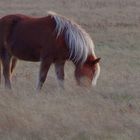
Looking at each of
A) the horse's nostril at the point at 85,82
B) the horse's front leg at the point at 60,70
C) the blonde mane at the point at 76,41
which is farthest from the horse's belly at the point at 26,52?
the horse's nostril at the point at 85,82

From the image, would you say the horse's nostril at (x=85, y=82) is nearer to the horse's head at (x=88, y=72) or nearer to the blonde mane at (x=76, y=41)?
the horse's head at (x=88, y=72)

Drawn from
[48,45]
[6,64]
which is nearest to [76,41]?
[48,45]

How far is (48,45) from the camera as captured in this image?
9805mm

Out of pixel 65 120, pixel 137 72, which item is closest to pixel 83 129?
pixel 65 120

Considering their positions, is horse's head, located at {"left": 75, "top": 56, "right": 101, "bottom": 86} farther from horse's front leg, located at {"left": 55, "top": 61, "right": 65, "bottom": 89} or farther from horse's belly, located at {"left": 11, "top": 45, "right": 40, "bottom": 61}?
horse's belly, located at {"left": 11, "top": 45, "right": 40, "bottom": 61}

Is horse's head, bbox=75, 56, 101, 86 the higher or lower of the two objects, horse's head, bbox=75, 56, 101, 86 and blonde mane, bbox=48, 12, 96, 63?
the lower

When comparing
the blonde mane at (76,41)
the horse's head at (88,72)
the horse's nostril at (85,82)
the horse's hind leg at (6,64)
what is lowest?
the horse's hind leg at (6,64)

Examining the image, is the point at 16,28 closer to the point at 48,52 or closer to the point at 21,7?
the point at 48,52

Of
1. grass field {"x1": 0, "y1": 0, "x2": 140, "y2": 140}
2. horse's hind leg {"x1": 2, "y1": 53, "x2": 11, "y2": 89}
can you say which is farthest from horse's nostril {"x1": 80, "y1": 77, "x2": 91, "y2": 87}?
horse's hind leg {"x1": 2, "y1": 53, "x2": 11, "y2": 89}

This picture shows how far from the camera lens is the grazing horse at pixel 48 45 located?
9516 millimetres

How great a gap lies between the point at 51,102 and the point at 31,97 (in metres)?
0.60

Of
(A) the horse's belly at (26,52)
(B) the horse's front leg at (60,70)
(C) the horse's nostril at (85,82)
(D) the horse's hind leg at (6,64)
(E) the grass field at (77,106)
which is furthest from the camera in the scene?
(D) the horse's hind leg at (6,64)

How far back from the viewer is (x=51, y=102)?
7.82m

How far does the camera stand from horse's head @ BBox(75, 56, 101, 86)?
9.34m
